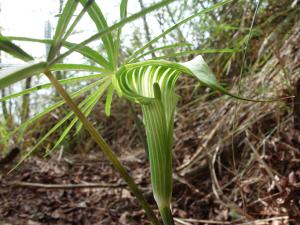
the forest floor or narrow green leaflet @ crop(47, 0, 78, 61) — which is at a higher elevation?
narrow green leaflet @ crop(47, 0, 78, 61)

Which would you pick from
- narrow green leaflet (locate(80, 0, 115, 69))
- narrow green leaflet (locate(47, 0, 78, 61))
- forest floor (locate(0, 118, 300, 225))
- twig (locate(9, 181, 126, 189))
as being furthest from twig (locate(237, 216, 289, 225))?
narrow green leaflet (locate(47, 0, 78, 61))

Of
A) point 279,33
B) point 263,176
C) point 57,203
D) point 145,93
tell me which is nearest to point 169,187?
point 145,93

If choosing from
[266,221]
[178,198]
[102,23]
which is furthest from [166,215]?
[178,198]

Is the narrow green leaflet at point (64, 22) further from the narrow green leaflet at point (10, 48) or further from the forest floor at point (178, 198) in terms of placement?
the forest floor at point (178, 198)

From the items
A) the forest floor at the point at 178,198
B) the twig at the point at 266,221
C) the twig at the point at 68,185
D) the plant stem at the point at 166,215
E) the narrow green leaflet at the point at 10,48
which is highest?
the narrow green leaflet at the point at 10,48

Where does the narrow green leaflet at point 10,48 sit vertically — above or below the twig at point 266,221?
above

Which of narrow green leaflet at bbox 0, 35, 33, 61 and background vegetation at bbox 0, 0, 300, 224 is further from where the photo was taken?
background vegetation at bbox 0, 0, 300, 224

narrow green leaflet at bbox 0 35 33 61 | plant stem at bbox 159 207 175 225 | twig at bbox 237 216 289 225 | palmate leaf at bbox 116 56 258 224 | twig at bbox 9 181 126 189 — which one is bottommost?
twig at bbox 237 216 289 225

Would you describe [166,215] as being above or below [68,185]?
above

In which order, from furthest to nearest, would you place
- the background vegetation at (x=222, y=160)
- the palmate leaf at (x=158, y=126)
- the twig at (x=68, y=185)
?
the twig at (x=68, y=185), the background vegetation at (x=222, y=160), the palmate leaf at (x=158, y=126)

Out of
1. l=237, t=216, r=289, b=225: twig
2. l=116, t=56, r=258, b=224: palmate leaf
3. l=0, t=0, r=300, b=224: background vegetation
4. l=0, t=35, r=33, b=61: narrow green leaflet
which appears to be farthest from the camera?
l=0, t=0, r=300, b=224: background vegetation

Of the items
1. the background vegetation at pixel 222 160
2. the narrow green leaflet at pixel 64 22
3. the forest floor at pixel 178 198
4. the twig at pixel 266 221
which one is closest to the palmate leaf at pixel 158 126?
the narrow green leaflet at pixel 64 22

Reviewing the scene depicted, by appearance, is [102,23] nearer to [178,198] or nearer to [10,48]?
[10,48]

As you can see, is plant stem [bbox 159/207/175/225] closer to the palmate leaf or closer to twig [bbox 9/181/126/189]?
the palmate leaf
